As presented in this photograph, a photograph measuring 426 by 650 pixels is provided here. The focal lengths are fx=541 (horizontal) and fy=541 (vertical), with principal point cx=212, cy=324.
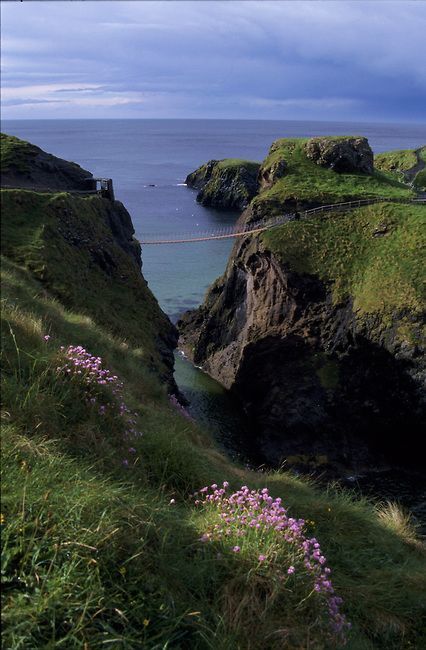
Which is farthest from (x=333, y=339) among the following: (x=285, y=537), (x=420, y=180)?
(x=420, y=180)

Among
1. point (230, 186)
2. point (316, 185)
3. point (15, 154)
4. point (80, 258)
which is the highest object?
point (15, 154)

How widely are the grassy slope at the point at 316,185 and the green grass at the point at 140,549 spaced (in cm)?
3997

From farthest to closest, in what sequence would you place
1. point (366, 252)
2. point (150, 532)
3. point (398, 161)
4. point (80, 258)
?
point (398, 161)
point (366, 252)
point (80, 258)
point (150, 532)

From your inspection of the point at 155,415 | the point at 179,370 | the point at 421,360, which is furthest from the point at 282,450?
the point at 155,415

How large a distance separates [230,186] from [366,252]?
318ft

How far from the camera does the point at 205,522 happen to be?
23.6ft

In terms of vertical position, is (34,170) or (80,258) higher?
(34,170)

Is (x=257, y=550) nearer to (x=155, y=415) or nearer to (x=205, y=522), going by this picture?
(x=205, y=522)

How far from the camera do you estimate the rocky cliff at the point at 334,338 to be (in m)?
36.6

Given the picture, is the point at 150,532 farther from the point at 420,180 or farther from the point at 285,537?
the point at 420,180

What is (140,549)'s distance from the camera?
19.0 ft

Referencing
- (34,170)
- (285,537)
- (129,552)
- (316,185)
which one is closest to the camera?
(129,552)

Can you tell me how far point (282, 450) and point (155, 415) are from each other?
26.3m

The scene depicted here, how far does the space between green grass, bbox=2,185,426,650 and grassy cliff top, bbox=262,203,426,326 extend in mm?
29047
